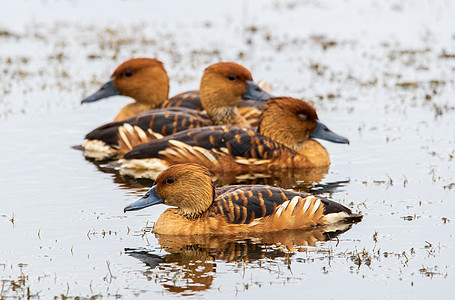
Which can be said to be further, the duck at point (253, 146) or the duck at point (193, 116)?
the duck at point (193, 116)

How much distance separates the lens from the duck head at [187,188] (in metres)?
9.30

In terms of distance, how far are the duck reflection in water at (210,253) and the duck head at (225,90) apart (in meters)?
5.01

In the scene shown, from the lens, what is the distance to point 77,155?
13.6 meters

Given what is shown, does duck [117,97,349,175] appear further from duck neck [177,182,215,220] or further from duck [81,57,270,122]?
duck neck [177,182,215,220]

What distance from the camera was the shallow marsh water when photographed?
8.06 m

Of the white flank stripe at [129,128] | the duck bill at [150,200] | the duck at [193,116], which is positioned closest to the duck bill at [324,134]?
the duck at [193,116]

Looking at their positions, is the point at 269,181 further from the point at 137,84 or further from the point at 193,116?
the point at 137,84

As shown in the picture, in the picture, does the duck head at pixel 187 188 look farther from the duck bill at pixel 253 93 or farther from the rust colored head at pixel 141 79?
the rust colored head at pixel 141 79

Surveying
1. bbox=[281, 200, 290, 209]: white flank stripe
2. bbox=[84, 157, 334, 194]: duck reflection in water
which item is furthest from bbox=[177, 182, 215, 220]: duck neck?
bbox=[84, 157, 334, 194]: duck reflection in water

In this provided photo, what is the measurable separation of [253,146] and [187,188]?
339 cm

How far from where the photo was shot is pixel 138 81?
595 inches

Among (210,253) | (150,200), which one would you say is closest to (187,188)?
(150,200)

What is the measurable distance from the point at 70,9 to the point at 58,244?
70.2 feet

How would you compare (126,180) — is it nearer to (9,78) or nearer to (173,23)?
(9,78)
